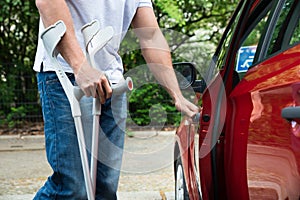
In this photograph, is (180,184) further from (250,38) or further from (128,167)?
(128,167)

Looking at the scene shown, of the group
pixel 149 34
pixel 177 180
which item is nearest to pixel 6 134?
pixel 177 180

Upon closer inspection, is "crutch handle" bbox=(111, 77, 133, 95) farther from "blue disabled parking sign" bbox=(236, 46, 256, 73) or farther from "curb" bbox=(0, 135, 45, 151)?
"curb" bbox=(0, 135, 45, 151)

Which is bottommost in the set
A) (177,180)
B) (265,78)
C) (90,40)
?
(177,180)

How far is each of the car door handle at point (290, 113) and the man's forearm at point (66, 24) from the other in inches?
30.3

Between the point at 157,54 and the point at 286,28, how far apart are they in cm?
62

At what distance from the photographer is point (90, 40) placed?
79.8 inches

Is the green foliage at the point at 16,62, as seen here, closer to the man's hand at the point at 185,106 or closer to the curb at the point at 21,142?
the curb at the point at 21,142

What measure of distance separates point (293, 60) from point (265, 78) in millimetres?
190

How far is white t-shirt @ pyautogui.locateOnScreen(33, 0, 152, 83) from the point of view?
2.30 m

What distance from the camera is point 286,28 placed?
246 cm

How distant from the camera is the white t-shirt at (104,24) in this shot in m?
2.30

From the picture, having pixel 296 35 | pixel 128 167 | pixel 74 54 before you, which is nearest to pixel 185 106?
pixel 128 167

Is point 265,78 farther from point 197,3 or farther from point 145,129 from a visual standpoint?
point 197,3

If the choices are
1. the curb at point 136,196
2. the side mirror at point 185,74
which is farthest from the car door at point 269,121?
the curb at point 136,196
